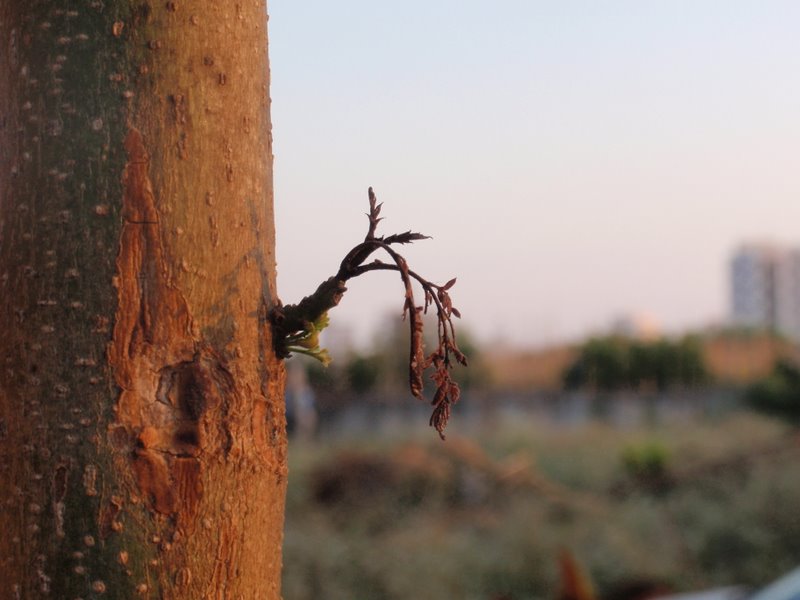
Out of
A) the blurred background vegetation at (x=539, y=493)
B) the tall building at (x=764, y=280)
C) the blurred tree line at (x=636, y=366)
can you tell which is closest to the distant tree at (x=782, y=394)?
the blurred background vegetation at (x=539, y=493)

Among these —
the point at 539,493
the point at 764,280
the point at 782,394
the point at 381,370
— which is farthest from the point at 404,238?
the point at 764,280

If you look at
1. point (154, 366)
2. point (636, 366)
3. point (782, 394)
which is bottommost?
point (782, 394)

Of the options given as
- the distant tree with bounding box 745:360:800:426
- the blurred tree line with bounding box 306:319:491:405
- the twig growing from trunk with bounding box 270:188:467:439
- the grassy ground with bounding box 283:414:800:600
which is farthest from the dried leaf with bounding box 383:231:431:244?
the blurred tree line with bounding box 306:319:491:405

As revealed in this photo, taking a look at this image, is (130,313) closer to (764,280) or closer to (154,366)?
(154,366)

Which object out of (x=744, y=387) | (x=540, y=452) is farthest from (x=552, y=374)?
(x=540, y=452)

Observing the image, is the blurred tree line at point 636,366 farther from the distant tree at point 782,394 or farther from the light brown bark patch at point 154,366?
the light brown bark patch at point 154,366

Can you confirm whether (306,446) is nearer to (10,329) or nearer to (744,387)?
(744,387)
